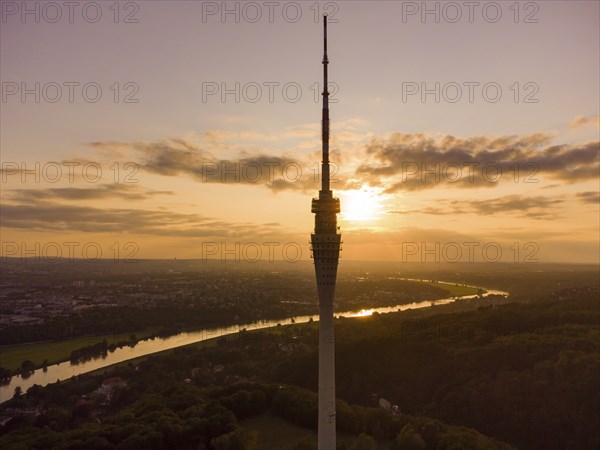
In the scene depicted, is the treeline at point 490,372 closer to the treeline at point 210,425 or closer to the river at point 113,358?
the treeline at point 210,425

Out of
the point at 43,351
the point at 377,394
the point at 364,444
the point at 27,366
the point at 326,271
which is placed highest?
the point at 326,271

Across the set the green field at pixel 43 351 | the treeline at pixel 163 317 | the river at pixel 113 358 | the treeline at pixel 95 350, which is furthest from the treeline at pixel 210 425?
the treeline at pixel 163 317

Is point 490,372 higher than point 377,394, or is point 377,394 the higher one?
point 490,372

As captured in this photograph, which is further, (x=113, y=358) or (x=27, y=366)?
(x=113, y=358)

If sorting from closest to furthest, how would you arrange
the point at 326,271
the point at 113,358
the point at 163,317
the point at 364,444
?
the point at 326,271 < the point at 364,444 < the point at 113,358 < the point at 163,317

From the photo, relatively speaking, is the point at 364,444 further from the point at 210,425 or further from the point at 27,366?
the point at 27,366

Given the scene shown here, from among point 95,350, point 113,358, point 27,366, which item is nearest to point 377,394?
point 113,358

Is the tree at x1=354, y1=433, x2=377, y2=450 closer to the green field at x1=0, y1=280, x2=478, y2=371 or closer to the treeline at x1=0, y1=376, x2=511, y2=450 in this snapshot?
the treeline at x1=0, y1=376, x2=511, y2=450

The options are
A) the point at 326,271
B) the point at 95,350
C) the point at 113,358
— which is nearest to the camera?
the point at 326,271
